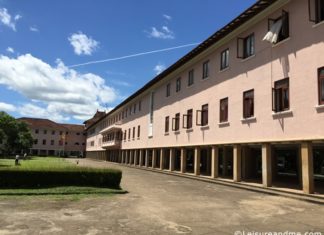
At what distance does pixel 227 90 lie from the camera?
22.4 metres

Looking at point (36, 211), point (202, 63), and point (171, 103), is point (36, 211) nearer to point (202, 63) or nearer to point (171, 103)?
point (202, 63)

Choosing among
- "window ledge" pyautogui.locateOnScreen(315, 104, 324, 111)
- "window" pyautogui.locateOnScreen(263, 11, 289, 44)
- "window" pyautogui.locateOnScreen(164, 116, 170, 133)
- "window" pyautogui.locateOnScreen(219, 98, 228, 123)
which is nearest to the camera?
"window ledge" pyautogui.locateOnScreen(315, 104, 324, 111)

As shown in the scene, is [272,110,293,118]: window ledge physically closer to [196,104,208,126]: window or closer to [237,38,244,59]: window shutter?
[237,38,244,59]: window shutter

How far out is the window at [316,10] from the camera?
1549cm

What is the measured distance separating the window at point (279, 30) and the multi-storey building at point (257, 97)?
0.05m

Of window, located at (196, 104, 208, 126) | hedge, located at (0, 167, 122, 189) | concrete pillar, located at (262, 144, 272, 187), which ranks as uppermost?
window, located at (196, 104, 208, 126)

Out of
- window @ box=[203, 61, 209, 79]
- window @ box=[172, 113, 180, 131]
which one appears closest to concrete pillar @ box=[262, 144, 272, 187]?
window @ box=[203, 61, 209, 79]

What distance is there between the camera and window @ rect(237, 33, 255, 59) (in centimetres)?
2050

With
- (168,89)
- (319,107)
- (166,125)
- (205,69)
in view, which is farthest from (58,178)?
(168,89)

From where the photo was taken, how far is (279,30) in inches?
694

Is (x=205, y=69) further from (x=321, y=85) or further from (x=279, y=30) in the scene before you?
(x=321, y=85)

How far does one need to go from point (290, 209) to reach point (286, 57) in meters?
7.93

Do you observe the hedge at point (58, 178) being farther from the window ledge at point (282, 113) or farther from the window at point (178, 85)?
the window at point (178, 85)

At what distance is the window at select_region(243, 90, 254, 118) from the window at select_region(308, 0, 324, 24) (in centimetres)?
531
